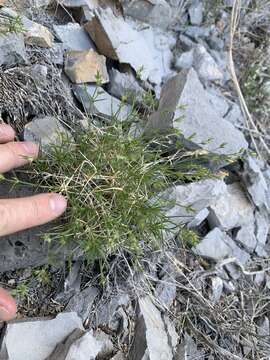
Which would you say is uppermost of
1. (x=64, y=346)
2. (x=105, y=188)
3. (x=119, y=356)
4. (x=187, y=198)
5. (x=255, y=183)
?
(x=105, y=188)

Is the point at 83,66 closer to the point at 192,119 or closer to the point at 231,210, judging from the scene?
the point at 192,119

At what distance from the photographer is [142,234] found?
2027 mm

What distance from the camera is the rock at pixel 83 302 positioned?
2.09 m

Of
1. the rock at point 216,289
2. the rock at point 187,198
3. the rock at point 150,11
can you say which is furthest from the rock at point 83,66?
the rock at point 216,289

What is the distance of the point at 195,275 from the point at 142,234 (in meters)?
0.51

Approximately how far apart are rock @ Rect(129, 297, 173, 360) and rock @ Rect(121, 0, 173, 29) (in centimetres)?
152

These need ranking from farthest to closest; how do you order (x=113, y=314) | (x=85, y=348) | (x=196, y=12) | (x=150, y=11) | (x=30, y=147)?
(x=196, y=12) → (x=150, y=11) → (x=113, y=314) → (x=30, y=147) → (x=85, y=348)

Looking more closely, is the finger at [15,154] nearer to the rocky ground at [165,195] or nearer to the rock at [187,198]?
the rocky ground at [165,195]

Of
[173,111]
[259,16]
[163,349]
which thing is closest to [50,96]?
[173,111]

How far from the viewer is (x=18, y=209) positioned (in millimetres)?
1805

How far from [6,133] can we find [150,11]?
3.95 ft

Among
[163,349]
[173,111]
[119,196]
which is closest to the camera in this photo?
[119,196]

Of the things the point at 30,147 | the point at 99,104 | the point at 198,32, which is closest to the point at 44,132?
the point at 30,147

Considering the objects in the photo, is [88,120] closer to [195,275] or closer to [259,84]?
[195,275]
